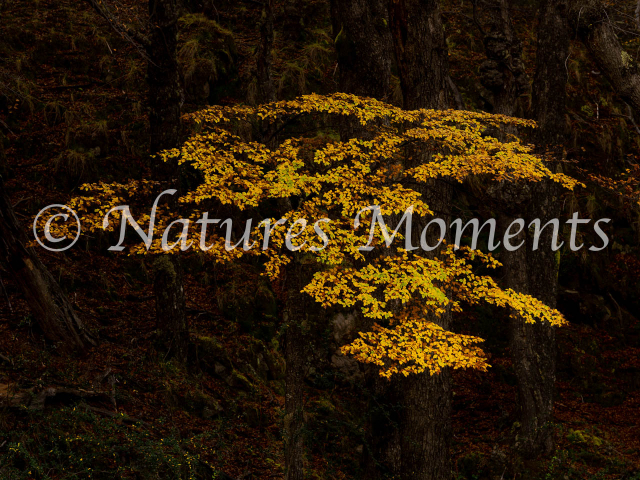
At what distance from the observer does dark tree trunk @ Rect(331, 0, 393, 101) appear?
26.5ft

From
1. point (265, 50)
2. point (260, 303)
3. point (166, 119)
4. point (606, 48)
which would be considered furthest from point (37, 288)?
point (606, 48)

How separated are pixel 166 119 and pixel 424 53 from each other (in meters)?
4.05

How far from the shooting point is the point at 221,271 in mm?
10922

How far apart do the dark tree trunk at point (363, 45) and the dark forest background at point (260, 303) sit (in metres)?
0.03

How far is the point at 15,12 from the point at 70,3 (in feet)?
5.09

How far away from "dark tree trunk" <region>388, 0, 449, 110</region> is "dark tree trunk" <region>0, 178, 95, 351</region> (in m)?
5.95

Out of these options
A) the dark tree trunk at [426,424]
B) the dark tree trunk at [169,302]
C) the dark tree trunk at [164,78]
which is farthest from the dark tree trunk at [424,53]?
the dark tree trunk at [169,302]

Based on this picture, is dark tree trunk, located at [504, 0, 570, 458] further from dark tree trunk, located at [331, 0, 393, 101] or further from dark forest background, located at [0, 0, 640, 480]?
dark tree trunk, located at [331, 0, 393, 101]

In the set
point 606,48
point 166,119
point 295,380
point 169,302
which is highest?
point 606,48

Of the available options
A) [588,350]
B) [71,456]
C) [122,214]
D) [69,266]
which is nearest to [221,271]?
[69,266]

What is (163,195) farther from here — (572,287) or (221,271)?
(572,287)

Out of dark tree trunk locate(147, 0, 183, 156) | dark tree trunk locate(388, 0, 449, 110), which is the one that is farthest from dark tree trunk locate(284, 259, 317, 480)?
dark tree trunk locate(388, 0, 449, 110)

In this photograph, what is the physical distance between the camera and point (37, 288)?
7.31 m

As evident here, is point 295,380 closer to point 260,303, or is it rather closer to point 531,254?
point 260,303
